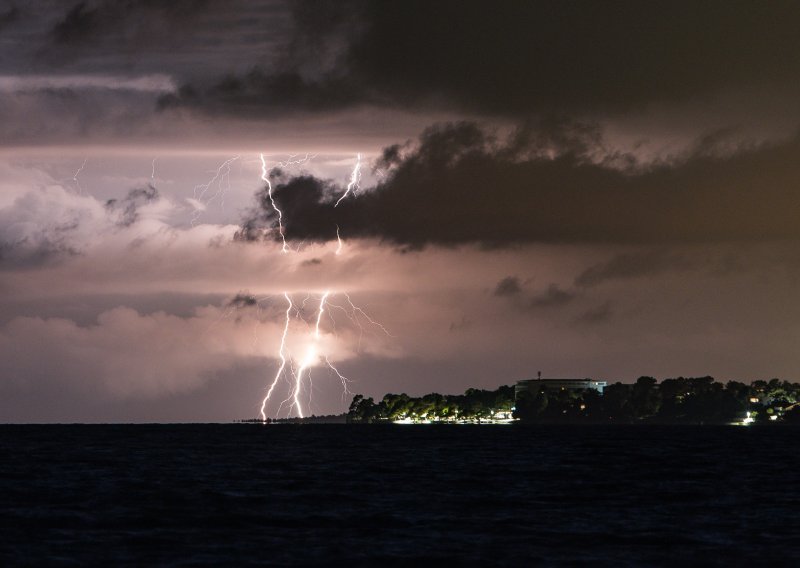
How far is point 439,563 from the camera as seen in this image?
60.6 metres

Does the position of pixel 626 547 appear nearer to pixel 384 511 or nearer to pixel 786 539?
pixel 786 539

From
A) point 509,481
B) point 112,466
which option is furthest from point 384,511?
point 112,466

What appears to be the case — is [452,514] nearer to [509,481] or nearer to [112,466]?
[509,481]

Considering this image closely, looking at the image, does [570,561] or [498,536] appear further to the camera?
[498,536]

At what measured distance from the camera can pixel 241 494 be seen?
99.3 meters

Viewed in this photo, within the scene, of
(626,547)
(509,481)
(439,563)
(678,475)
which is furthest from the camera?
(678,475)

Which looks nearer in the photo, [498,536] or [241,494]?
[498,536]

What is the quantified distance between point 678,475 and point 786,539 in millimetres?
59726

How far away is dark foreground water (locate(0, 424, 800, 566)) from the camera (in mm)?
63562

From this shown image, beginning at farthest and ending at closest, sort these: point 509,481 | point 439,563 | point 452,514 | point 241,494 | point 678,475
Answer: point 678,475, point 509,481, point 241,494, point 452,514, point 439,563

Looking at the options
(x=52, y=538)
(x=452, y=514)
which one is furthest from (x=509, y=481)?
(x=52, y=538)

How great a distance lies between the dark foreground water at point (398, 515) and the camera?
63562 millimetres

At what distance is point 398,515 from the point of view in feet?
272

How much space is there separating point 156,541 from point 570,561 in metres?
20.3
